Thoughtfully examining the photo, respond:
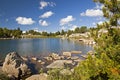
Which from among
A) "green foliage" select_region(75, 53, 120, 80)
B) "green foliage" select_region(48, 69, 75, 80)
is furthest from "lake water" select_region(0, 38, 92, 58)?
"green foliage" select_region(75, 53, 120, 80)

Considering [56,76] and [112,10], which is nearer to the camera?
[112,10]

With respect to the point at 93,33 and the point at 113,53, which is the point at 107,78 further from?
the point at 93,33

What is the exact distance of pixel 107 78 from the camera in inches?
539

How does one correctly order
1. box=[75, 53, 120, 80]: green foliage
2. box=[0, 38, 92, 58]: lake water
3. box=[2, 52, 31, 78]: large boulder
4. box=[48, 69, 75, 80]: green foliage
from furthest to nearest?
1. box=[0, 38, 92, 58]: lake water
2. box=[2, 52, 31, 78]: large boulder
3. box=[48, 69, 75, 80]: green foliage
4. box=[75, 53, 120, 80]: green foliage

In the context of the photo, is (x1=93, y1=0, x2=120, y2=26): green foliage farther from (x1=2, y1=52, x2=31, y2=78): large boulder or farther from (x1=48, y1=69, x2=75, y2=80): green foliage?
(x1=2, y1=52, x2=31, y2=78): large boulder

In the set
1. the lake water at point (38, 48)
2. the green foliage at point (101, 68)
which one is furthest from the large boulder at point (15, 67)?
the lake water at point (38, 48)

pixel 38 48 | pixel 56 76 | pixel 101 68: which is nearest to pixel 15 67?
pixel 56 76

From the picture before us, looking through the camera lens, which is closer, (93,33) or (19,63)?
(93,33)

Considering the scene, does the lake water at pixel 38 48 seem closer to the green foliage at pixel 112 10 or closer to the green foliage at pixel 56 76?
the green foliage at pixel 56 76

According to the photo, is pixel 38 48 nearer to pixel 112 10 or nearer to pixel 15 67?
pixel 15 67

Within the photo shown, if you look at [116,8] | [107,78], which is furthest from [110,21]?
[107,78]

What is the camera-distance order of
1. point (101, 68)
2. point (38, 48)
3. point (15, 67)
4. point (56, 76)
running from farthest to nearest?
point (38, 48) < point (15, 67) < point (56, 76) < point (101, 68)

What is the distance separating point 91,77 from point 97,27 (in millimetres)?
3817

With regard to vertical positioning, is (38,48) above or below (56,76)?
below
